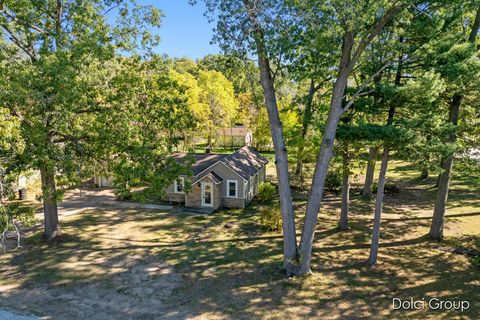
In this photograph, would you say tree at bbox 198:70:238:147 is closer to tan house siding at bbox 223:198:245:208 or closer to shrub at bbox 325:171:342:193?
shrub at bbox 325:171:342:193

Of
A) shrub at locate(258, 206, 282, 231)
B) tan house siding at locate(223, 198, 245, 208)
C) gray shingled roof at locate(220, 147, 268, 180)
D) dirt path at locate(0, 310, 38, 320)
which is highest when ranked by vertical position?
gray shingled roof at locate(220, 147, 268, 180)

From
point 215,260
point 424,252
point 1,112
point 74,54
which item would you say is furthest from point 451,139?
point 1,112

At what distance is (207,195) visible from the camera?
65.1 feet

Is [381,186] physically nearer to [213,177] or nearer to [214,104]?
[213,177]

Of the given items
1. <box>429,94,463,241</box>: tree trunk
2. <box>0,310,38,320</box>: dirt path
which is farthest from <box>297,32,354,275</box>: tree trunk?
<box>0,310,38,320</box>: dirt path

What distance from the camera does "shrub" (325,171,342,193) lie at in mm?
23078

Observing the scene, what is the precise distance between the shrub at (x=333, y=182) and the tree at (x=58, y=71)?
50.7 ft

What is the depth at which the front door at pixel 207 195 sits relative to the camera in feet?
64.4

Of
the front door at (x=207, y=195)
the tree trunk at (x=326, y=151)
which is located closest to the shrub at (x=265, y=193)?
the front door at (x=207, y=195)

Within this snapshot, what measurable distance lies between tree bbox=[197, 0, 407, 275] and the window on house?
8.77 meters

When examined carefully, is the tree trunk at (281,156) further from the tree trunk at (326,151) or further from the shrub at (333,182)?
the shrub at (333,182)

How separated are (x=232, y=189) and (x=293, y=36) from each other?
12.1m

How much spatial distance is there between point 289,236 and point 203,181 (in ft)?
30.0

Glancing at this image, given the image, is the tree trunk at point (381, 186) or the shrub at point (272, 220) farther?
the shrub at point (272, 220)
